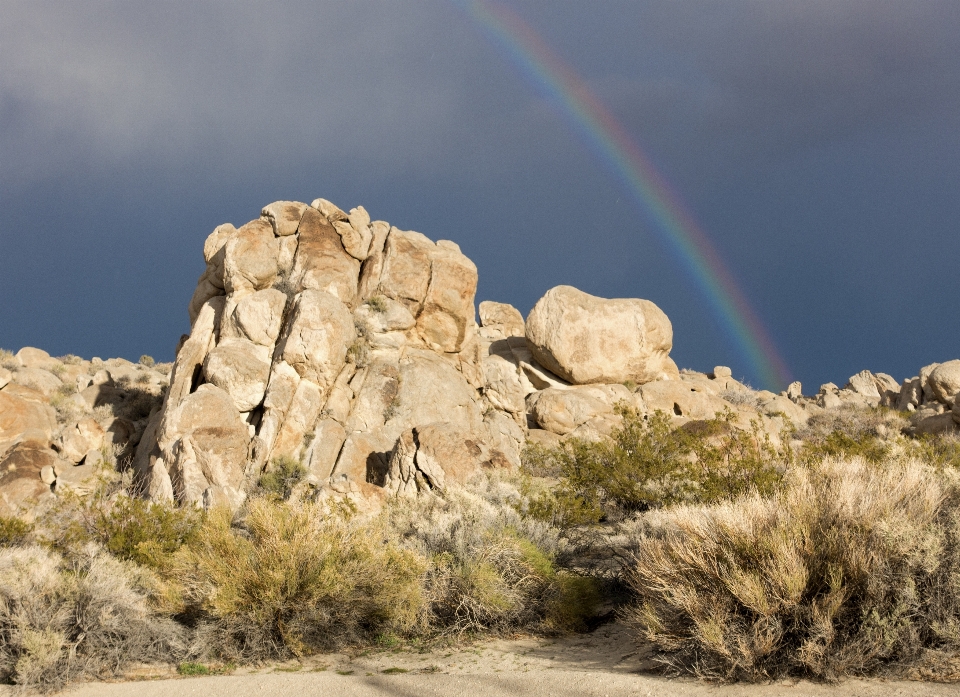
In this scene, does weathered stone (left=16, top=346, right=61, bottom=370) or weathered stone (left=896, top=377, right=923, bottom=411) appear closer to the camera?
weathered stone (left=16, top=346, right=61, bottom=370)

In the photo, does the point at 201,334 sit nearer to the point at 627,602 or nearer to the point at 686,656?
the point at 627,602

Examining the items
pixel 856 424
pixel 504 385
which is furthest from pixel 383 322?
pixel 856 424

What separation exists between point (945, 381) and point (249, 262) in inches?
1203

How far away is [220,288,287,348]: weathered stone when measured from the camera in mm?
20562

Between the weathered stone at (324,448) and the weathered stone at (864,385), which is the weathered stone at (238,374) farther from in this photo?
the weathered stone at (864,385)

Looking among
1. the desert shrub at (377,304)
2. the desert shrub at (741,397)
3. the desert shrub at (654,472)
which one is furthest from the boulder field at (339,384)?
the desert shrub at (654,472)

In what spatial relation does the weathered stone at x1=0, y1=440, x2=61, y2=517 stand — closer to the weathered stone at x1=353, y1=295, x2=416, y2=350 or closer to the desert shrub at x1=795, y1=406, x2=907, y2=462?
the weathered stone at x1=353, y1=295, x2=416, y2=350

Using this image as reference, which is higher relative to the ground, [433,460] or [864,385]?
[864,385]

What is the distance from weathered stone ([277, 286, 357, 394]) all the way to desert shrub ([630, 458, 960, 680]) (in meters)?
14.3

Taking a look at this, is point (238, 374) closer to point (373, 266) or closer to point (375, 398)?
point (375, 398)

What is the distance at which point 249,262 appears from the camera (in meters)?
22.6

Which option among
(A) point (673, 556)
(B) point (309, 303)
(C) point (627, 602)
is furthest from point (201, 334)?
(A) point (673, 556)

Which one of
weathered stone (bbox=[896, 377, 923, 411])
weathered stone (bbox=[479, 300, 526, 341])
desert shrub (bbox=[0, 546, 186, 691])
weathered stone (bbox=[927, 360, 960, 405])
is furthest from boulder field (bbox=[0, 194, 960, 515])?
weathered stone (bbox=[479, 300, 526, 341])

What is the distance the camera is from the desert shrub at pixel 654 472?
11773 millimetres
